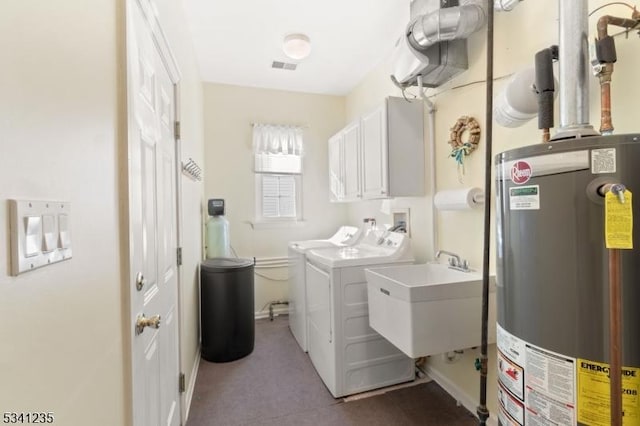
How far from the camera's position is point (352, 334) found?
221 cm

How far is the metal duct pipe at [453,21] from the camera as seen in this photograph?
1.78m

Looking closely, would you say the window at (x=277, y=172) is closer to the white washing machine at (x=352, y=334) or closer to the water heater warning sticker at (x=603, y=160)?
the white washing machine at (x=352, y=334)

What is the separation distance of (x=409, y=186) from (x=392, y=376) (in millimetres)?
1472

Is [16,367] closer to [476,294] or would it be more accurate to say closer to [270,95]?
[476,294]

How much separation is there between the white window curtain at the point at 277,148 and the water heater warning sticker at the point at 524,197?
3.14 meters

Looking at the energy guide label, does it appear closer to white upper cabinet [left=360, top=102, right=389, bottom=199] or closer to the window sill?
white upper cabinet [left=360, top=102, right=389, bottom=199]

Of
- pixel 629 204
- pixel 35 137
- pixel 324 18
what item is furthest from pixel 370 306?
pixel 324 18

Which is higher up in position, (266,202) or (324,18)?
(324,18)

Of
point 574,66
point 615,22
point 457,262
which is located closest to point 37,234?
point 574,66

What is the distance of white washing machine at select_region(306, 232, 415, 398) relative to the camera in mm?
2184

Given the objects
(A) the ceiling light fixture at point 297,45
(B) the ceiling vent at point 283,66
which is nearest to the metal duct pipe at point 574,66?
(A) the ceiling light fixture at point 297,45

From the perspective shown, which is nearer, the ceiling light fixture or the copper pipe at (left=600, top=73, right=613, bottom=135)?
the copper pipe at (left=600, top=73, right=613, bottom=135)

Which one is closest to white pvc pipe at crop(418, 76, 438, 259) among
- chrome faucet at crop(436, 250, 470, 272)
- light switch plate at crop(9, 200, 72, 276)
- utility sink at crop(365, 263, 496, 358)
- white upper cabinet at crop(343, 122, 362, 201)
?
chrome faucet at crop(436, 250, 470, 272)

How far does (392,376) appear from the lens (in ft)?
7.62
